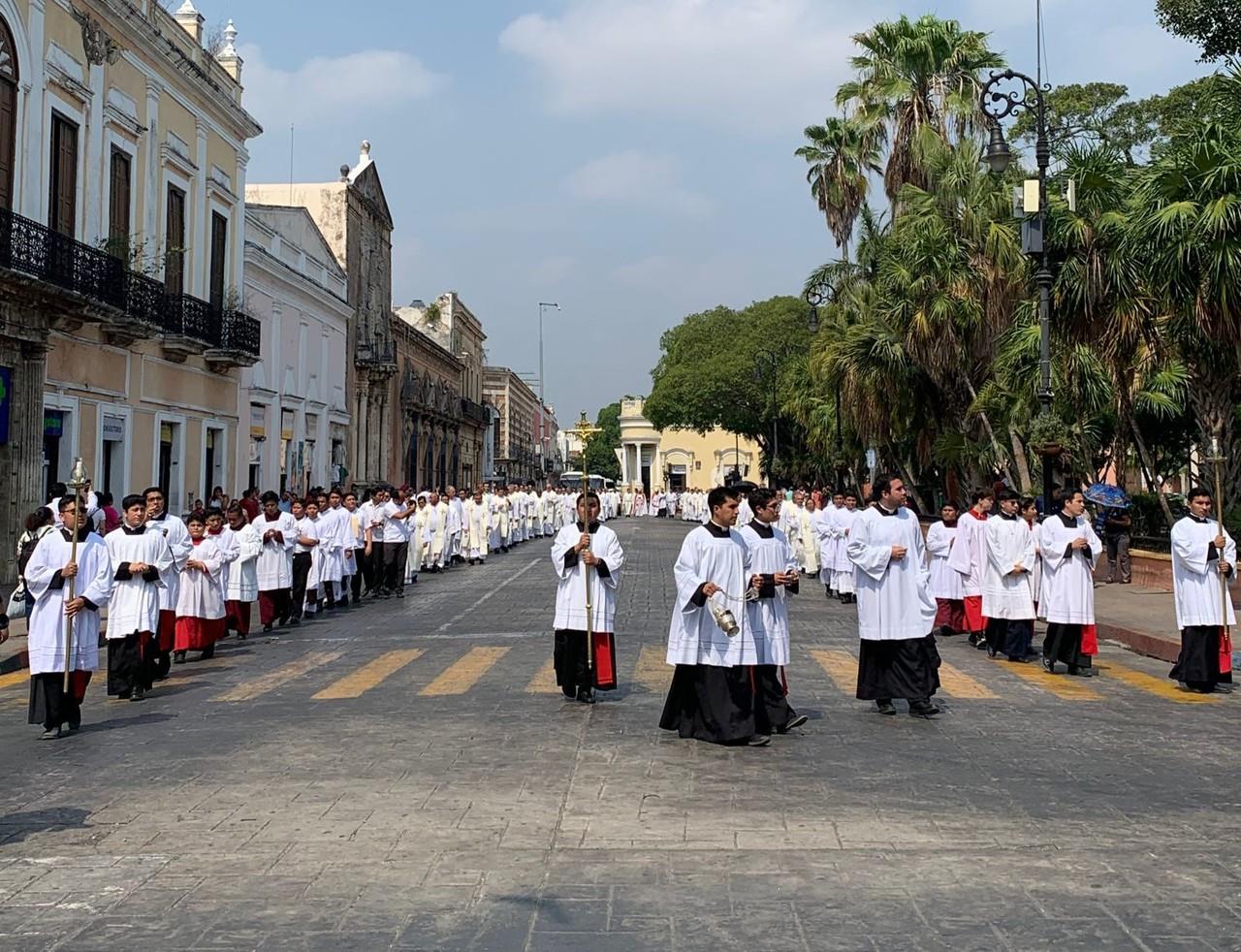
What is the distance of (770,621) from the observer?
9.45 m

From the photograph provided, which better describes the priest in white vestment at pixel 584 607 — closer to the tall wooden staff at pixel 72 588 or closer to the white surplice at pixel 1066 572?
the tall wooden staff at pixel 72 588

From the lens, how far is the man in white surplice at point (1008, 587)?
46.5ft

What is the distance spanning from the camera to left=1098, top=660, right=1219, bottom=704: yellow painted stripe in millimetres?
11320

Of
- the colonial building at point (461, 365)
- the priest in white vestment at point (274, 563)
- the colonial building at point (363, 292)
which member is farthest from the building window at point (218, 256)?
the colonial building at point (461, 365)

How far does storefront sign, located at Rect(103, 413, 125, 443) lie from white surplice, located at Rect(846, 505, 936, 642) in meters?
18.5

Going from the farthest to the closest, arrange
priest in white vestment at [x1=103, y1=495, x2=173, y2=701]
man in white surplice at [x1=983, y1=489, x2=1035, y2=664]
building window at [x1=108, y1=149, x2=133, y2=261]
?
building window at [x1=108, y1=149, x2=133, y2=261]
man in white surplice at [x1=983, y1=489, x2=1035, y2=664]
priest in white vestment at [x1=103, y1=495, x2=173, y2=701]

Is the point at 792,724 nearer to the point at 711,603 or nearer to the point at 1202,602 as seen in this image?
the point at 711,603

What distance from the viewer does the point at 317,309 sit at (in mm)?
42312

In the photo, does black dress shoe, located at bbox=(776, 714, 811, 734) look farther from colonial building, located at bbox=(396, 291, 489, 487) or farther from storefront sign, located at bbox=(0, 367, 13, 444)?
colonial building, located at bbox=(396, 291, 489, 487)

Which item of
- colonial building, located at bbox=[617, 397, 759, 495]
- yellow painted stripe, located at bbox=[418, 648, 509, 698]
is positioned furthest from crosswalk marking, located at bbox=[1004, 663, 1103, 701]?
colonial building, located at bbox=[617, 397, 759, 495]

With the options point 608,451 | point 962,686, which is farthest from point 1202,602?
point 608,451

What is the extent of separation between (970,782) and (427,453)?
194ft

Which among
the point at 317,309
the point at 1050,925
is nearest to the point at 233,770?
the point at 1050,925

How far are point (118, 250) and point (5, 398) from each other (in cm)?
413
